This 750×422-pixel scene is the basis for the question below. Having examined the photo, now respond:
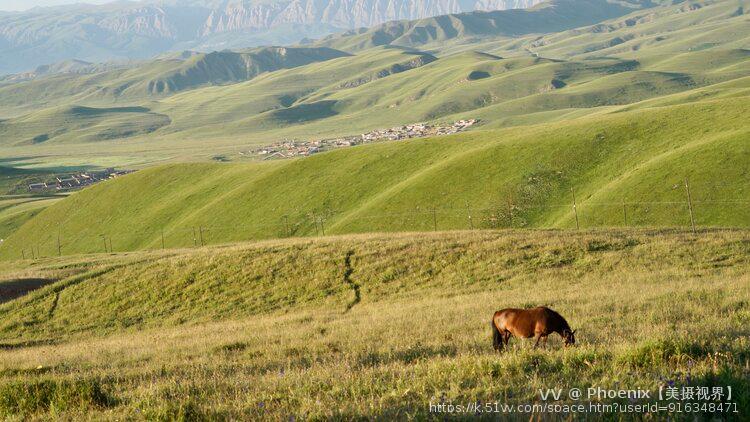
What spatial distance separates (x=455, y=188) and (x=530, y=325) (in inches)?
2634

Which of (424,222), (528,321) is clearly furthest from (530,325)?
(424,222)

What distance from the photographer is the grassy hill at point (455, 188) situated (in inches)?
2633

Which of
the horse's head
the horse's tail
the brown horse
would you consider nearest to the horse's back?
the brown horse

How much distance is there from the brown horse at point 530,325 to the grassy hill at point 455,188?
50.5 meters

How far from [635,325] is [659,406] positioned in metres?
10.4

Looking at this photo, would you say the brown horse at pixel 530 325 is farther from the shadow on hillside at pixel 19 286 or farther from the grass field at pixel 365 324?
the shadow on hillside at pixel 19 286

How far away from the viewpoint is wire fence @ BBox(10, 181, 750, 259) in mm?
61781

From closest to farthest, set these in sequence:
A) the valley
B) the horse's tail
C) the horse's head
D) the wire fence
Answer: the valley → the horse's head → the horse's tail → the wire fence

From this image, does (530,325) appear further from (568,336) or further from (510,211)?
(510,211)

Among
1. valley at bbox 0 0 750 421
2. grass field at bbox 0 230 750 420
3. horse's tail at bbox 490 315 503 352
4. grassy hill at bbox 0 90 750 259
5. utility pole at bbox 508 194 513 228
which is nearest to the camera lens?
grass field at bbox 0 230 750 420

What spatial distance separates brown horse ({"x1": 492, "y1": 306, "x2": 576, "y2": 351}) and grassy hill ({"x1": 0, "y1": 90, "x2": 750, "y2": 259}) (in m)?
50.5

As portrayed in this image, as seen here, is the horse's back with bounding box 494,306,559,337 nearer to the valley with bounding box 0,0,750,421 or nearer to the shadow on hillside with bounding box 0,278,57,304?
the valley with bounding box 0,0,750,421

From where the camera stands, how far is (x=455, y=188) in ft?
269

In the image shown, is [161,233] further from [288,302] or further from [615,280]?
[615,280]
